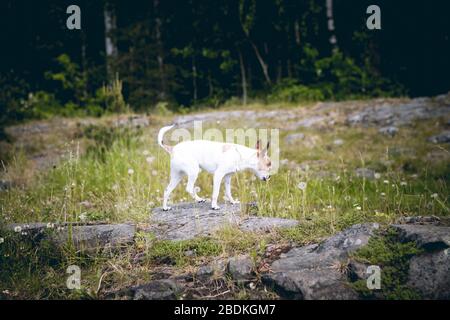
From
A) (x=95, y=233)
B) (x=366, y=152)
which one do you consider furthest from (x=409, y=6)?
(x=95, y=233)

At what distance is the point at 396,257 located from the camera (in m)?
4.50

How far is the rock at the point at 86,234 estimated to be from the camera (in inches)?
210

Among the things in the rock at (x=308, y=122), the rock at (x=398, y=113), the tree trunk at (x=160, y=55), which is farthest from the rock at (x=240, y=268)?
the tree trunk at (x=160, y=55)

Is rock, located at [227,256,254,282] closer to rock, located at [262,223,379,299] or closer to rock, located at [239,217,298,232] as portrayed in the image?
rock, located at [262,223,379,299]

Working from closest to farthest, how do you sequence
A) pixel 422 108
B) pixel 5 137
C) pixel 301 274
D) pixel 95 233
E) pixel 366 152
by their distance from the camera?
pixel 301 274 → pixel 95 233 → pixel 366 152 → pixel 5 137 → pixel 422 108

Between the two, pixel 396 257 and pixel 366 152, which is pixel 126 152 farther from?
pixel 396 257

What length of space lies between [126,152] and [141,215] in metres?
3.36

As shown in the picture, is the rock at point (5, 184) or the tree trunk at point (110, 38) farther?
the tree trunk at point (110, 38)

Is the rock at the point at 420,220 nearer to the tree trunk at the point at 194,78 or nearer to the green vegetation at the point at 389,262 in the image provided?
the green vegetation at the point at 389,262

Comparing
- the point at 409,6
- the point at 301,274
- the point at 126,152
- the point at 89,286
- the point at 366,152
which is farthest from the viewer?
the point at 409,6

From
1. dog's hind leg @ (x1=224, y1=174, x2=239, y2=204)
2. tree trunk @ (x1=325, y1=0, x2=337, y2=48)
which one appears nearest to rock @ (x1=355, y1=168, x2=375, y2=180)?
dog's hind leg @ (x1=224, y1=174, x2=239, y2=204)

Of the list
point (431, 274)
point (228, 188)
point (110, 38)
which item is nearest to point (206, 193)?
point (228, 188)

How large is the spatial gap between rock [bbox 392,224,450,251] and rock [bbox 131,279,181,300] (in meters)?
2.17

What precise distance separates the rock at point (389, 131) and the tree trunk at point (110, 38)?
10.4 m
